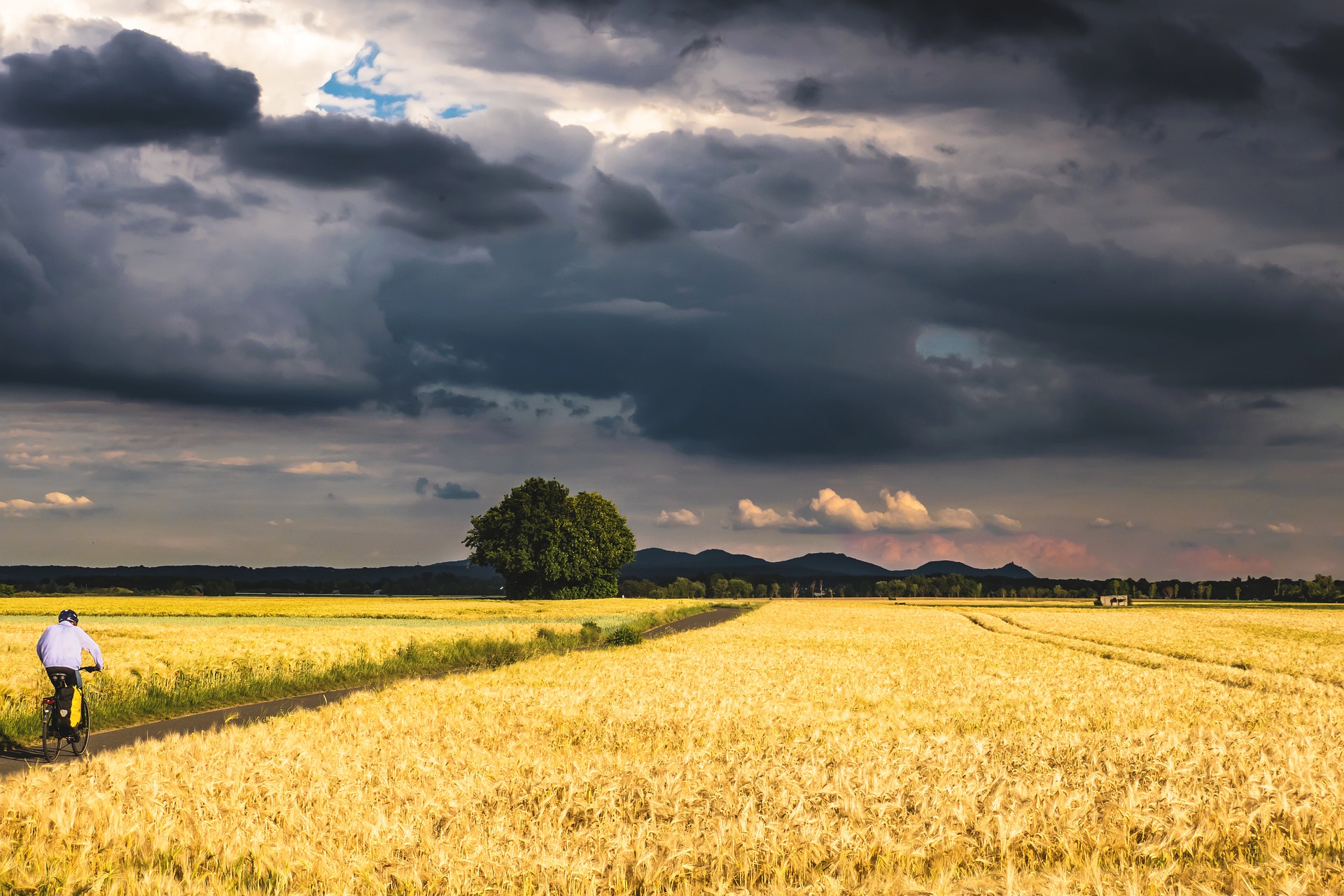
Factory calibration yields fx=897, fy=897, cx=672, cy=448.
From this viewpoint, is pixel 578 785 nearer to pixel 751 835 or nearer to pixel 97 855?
pixel 751 835

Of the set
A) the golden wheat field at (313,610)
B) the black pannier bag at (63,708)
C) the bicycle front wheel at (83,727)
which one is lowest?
the golden wheat field at (313,610)

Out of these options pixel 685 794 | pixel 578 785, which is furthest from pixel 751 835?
pixel 578 785

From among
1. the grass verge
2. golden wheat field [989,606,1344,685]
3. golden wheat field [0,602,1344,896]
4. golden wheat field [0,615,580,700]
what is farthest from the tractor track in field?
golden wheat field [0,615,580,700]

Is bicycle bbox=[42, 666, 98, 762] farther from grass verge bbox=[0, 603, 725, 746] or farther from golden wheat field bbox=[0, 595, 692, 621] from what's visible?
golden wheat field bbox=[0, 595, 692, 621]

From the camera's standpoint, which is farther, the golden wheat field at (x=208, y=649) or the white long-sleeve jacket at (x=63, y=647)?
the golden wheat field at (x=208, y=649)

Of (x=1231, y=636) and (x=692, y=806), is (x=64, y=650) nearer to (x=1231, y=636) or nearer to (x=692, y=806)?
(x=692, y=806)

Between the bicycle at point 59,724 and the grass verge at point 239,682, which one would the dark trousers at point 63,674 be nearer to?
the bicycle at point 59,724

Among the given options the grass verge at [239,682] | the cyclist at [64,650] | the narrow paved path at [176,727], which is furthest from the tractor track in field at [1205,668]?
the cyclist at [64,650]

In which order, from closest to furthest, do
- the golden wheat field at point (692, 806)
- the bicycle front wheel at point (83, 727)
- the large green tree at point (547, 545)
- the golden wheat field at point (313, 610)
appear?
1. the golden wheat field at point (692, 806)
2. the bicycle front wheel at point (83, 727)
3. the golden wheat field at point (313, 610)
4. the large green tree at point (547, 545)

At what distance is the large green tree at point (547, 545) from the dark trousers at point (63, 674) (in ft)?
314

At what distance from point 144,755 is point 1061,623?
236 ft

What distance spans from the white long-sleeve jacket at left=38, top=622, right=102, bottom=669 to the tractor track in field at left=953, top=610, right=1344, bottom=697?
1093 inches

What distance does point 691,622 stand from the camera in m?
74.3

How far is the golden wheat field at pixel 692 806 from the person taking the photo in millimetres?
7672
